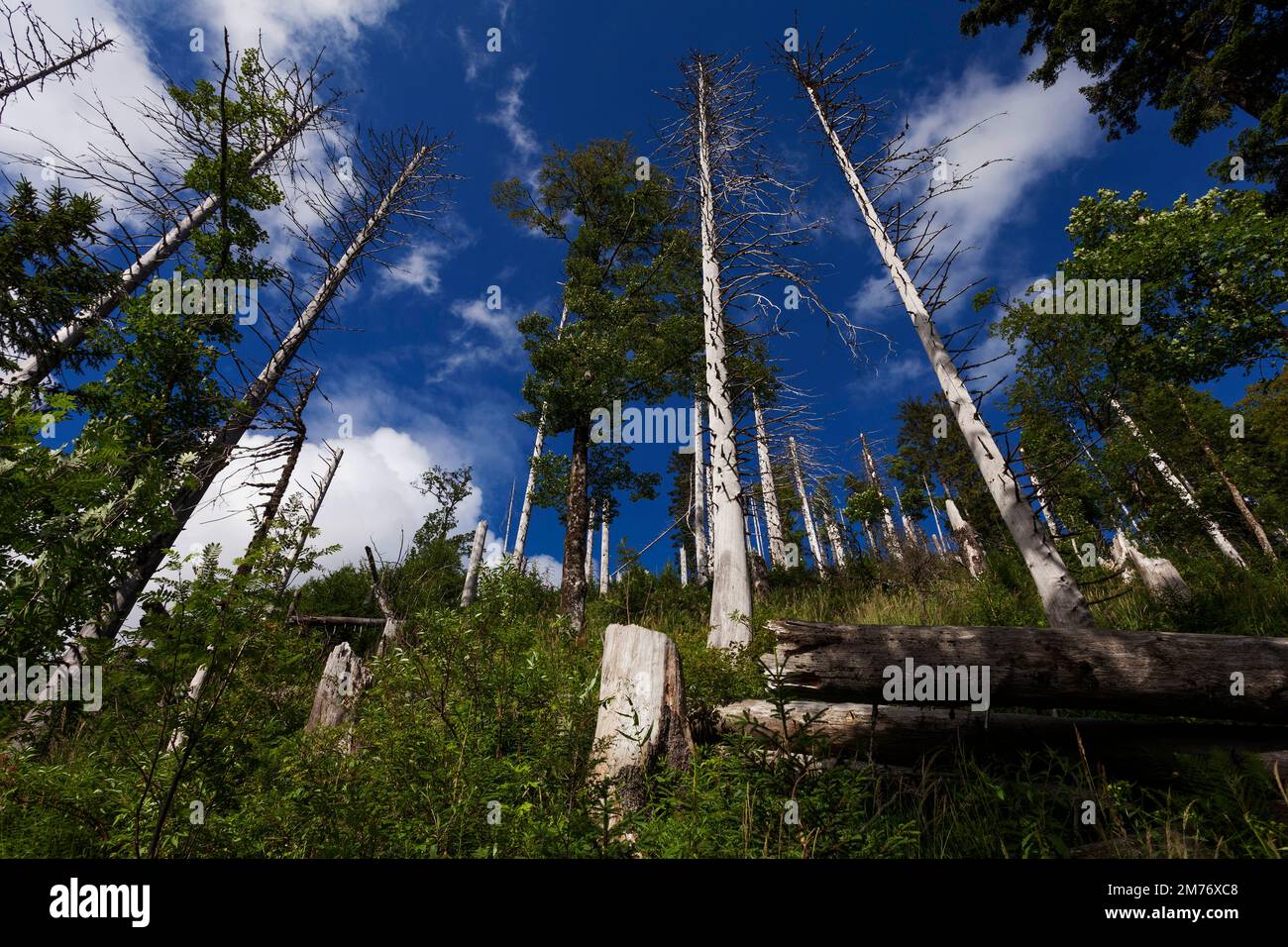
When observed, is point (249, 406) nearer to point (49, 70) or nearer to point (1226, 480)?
point (49, 70)

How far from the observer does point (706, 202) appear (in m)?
9.29

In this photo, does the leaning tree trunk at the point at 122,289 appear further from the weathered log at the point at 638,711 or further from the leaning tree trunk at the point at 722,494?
the leaning tree trunk at the point at 722,494

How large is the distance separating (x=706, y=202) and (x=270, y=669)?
9.95 m

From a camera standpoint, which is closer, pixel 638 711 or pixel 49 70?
pixel 638 711

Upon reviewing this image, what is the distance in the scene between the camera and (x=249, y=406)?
7258 mm

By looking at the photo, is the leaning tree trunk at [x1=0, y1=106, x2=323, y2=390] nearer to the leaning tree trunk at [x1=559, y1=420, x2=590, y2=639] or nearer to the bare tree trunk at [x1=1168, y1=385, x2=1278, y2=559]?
the leaning tree trunk at [x1=559, y1=420, x2=590, y2=639]

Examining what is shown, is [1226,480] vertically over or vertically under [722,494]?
over

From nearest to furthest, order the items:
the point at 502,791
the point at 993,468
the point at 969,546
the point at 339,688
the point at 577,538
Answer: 1. the point at 502,791
2. the point at 993,468
3. the point at 339,688
4. the point at 577,538
5. the point at 969,546

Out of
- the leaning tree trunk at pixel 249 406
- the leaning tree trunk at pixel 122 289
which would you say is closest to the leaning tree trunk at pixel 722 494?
the leaning tree trunk at pixel 249 406

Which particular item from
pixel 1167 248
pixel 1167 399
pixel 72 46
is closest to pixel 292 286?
pixel 72 46

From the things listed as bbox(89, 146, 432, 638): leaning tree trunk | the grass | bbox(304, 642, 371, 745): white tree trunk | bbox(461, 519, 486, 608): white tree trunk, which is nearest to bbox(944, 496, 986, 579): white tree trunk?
the grass

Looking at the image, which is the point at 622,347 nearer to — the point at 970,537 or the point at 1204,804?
the point at 970,537

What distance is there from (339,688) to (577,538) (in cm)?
592

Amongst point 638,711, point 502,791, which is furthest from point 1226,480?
point 502,791
